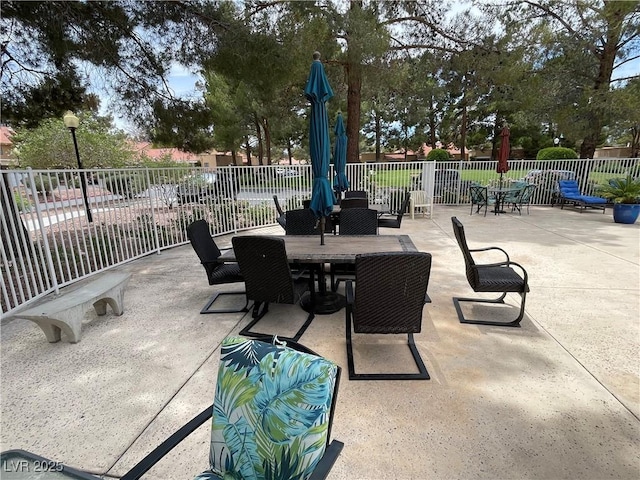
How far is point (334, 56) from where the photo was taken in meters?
7.86

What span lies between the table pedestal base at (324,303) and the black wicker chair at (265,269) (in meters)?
0.43

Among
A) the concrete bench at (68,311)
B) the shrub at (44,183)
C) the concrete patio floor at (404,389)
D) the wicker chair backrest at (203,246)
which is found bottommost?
the concrete patio floor at (404,389)

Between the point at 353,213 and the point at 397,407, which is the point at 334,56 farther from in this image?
the point at 397,407

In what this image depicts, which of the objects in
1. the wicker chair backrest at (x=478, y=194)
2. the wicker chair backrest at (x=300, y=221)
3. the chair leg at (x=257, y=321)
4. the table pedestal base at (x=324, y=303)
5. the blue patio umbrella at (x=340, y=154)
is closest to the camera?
the chair leg at (x=257, y=321)

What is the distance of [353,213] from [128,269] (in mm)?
3752

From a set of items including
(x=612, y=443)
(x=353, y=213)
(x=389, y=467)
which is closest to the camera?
(x=389, y=467)

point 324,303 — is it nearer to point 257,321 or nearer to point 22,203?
point 257,321

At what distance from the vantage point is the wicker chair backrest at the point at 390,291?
6.97 feet

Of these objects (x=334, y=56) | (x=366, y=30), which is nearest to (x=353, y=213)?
(x=366, y=30)

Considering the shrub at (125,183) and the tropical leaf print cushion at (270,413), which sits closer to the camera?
the tropical leaf print cushion at (270,413)

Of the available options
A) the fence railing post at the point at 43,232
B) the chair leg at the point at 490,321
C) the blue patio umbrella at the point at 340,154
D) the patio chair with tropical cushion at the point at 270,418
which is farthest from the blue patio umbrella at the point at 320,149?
the blue patio umbrella at the point at 340,154

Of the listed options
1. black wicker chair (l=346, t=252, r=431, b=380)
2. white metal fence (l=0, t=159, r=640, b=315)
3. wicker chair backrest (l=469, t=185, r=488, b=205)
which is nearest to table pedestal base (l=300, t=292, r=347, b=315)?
black wicker chair (l=346, t=252, r=431, b=380)

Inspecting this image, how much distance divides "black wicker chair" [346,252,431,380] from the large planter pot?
27.1ft

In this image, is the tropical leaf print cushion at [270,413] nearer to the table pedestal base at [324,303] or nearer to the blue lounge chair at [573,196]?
the table pedestal base at [324,303]
